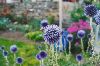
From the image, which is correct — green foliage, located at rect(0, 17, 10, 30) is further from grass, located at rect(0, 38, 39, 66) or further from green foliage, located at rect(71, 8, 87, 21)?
green foliage, located at rect(71, 8, 87, 21)

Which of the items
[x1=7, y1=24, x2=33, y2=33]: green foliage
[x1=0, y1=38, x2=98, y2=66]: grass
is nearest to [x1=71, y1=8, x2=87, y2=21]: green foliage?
[x1=7, y1=24, x2=33, y2=33]: green foliage

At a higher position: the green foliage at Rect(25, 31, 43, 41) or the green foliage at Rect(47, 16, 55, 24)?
the green foliage at Rect(47, 16, 55, 24)

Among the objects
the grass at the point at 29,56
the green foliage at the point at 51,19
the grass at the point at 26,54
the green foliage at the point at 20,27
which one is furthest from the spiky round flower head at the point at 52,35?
the green foliage at the point at 51,19

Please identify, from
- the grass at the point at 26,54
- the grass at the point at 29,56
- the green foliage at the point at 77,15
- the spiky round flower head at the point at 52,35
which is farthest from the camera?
the green foliage at the point at 77,15

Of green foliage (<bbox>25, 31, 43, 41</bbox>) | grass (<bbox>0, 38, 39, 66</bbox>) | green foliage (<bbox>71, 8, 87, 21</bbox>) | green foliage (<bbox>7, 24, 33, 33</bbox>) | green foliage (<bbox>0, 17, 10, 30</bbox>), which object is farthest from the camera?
green foliage (<bbox>0, 17, 10, 30</bbox>)

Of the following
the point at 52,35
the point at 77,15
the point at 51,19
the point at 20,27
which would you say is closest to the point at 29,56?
the point at 77,15

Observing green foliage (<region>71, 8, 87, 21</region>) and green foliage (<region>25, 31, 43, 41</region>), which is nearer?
green foliage (<region>25, 31, 43, 41</region>)

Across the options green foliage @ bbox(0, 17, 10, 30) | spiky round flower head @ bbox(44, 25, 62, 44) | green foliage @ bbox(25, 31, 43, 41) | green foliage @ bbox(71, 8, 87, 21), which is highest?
spiky round flower head @ bbox(44, 25, 62, 44)

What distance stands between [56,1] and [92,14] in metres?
7.59

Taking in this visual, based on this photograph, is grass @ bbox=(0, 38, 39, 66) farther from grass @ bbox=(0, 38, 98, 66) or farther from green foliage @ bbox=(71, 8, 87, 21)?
green foliage @ bbox=(71, 8, 87, 21)

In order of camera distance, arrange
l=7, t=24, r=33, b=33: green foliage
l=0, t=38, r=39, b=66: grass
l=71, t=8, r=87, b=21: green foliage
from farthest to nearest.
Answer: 1. l=7, t=24, r=33, b=33: green foliage
2. l=71, t=8, r=87, b=21: green foliage
3. l=0, t=38, r=39, b=66: grass

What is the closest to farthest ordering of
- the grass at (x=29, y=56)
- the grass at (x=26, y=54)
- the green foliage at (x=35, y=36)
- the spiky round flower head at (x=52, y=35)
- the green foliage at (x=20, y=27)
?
the spiky round flower head at (x=52, y=35), the grass at (x=29, y=56), the grass at (x=26, y=54), the green foliage at (x=35, y=36), the green foliage at (x=20, y=27)

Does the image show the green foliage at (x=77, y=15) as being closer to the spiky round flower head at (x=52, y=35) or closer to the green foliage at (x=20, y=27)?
the green foliage at (x=20, y=27)

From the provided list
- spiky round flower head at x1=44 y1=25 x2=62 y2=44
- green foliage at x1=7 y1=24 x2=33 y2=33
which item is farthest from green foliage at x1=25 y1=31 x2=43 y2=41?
spiky round flower head at x1=44 y1=25 x2=62 y2=44
